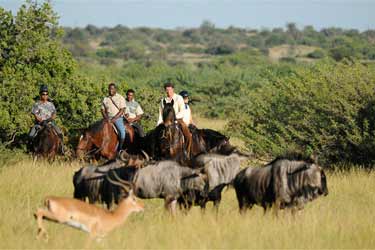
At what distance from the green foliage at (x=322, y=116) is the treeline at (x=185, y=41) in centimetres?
7254

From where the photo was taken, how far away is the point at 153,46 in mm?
138375

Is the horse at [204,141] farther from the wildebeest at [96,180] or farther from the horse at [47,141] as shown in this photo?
the wildebeest at [96,180]

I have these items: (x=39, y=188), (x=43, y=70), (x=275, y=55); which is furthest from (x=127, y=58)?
(x=39, y=188)

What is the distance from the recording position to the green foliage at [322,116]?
→ 64.7 ft

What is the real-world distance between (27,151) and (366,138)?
26.0 ft

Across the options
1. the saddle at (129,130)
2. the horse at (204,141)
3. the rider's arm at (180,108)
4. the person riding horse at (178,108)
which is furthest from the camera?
the saddle at (129,130)

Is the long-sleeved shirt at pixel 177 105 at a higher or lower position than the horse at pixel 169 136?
higher

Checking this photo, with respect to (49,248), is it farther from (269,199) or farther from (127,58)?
(127,58)

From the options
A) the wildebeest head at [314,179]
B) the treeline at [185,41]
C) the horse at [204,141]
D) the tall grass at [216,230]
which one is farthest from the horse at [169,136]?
the treeline at [185,41]

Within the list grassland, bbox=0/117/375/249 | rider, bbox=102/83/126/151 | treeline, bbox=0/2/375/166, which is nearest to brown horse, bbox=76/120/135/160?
rider, bbox=102/83/126/151

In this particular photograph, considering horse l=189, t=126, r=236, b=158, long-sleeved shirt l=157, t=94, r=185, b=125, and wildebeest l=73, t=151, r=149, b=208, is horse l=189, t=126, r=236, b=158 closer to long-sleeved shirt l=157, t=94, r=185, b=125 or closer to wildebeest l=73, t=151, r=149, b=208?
long-sleeved shirt l=157, t=94, r=185, b=125

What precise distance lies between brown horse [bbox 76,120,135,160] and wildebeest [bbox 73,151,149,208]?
23.3 ft

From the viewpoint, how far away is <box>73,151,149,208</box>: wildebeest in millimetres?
11422

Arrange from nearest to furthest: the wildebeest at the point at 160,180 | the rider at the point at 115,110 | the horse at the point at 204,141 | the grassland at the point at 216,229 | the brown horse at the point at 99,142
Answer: the grassland at the point at 216,229 < the wildebeest at the point at 160,180 < the horse at the point at 204,141 < the brown horse at the point at 99,142 < the rider at the point at 115,110
